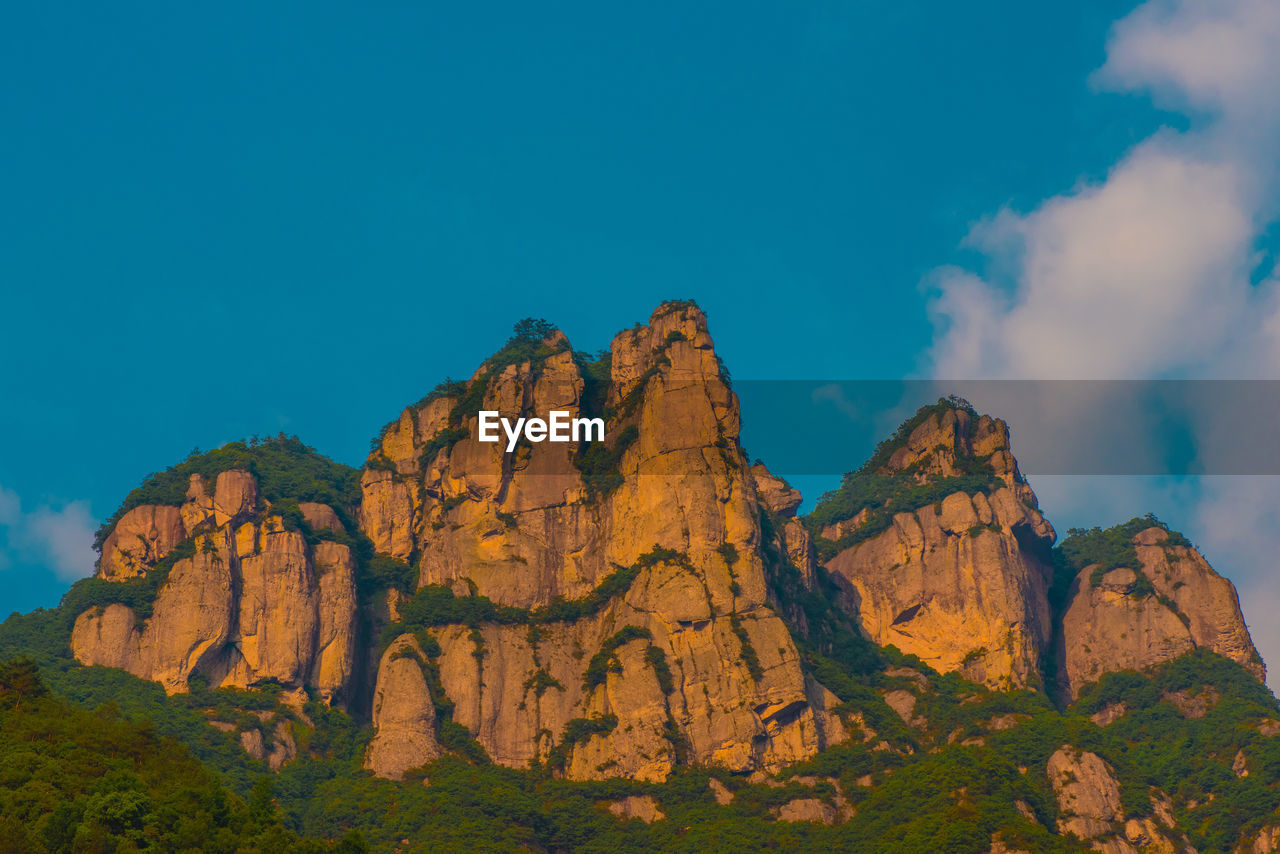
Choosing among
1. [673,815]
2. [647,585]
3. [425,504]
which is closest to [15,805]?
[673,815]

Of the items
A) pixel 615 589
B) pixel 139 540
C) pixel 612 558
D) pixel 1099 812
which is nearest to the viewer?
pixel 1099 812

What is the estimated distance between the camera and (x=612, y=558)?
12519 centimetres

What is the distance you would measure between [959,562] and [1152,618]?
1433 cm

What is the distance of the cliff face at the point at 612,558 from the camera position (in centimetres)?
11494

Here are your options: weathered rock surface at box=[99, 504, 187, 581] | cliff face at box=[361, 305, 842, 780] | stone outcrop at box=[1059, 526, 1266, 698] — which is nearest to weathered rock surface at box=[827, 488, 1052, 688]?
stone outcrop at box=[1059, 526, 1266, 698]

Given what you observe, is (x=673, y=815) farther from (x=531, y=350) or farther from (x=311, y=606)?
(x=531, y=350)

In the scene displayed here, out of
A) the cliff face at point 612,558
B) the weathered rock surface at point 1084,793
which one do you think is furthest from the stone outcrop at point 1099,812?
the cliff face at point 612,558

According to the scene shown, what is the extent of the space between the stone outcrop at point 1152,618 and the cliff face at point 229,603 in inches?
2063

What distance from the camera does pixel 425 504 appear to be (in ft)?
442

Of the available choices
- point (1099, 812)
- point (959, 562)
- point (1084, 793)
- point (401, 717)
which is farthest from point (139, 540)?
point (1099, 812)

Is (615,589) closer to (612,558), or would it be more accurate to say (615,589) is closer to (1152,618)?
(612,558)

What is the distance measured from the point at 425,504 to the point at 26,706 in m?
46.1

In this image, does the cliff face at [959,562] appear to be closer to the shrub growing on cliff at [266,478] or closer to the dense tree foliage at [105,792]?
the shrub growing on cliff at [266,478]

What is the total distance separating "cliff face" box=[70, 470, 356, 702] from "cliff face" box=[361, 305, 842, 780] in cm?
737
